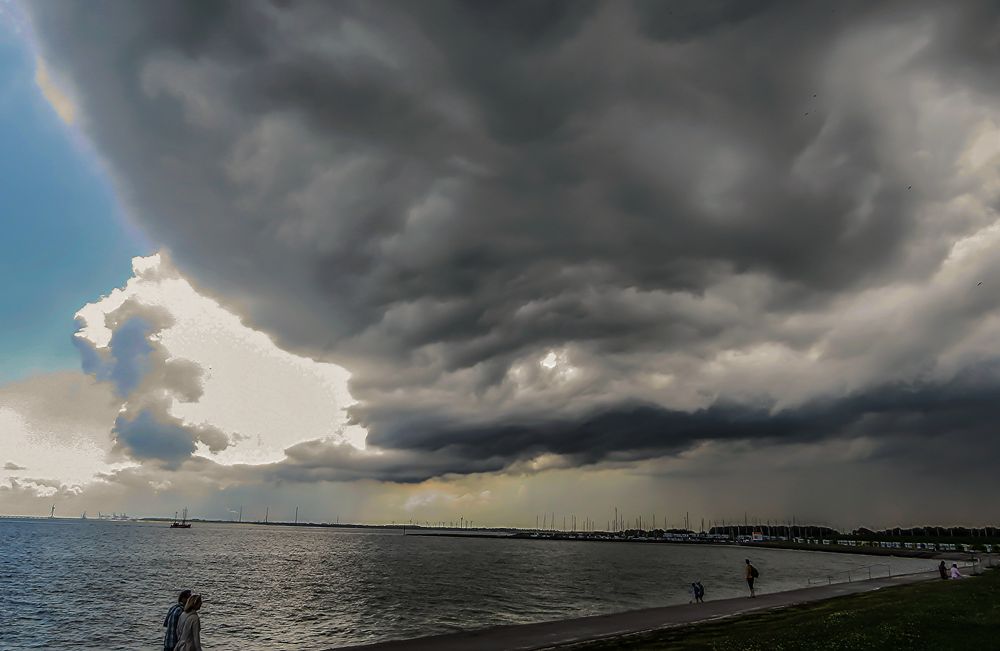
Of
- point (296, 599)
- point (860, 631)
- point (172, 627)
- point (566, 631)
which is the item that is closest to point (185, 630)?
point (172, 627)

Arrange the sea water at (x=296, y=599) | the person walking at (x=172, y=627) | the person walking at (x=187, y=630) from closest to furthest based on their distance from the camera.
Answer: the person walking at (x=187, y=630) → the person walking at (x=172, y=627) → the sea water at (x=296, y=599)

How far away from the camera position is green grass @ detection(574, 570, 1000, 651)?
2383 centimetres

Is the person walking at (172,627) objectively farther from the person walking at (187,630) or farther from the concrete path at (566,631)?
the concrete path at (566,631)

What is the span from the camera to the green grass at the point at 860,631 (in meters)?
23.8

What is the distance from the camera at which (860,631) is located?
2712 centimetres

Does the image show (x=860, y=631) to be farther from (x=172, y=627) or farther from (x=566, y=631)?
Answer: (x=172, y=627)

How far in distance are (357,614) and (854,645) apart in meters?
49.8

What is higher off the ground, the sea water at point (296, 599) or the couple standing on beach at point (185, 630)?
the couple standing on beach at point (185, 630)

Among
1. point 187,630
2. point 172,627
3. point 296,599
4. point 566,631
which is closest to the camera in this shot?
point 187,630

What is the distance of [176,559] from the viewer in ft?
451

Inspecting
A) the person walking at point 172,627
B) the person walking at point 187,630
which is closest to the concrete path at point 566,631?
the person walking at point 187,630

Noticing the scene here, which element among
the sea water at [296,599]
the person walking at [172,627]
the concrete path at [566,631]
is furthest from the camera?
the sea water at [296,599]

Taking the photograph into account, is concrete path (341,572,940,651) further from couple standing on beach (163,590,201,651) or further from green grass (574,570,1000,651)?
couple standing on beach (163,590,201,651)

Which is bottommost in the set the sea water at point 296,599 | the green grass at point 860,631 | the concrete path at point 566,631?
the sea water at point 296,599
